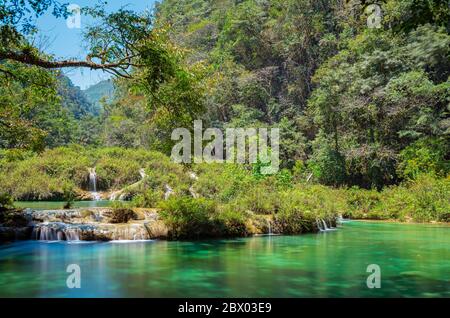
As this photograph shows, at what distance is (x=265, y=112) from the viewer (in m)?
36.3

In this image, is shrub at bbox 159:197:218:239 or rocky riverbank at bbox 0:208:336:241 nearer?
→ rocky riverbank at bbox 0:208:336:241

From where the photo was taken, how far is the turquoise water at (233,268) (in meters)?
6.82

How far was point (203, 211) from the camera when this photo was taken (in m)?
12.9

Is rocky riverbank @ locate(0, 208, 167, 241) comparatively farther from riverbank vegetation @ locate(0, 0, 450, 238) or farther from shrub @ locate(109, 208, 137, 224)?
riverbank vegetation @ locate(0, 0, 450, 238)

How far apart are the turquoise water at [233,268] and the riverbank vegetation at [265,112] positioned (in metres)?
2.31

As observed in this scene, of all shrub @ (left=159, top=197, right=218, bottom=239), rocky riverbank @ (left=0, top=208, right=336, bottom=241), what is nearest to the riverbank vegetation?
shrub @ (left=159, top=197, right=218, bottom=239)

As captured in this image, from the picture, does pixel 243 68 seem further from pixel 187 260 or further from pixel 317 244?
pixel 187 260

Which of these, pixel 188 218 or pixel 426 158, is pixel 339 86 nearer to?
pixel 426 158

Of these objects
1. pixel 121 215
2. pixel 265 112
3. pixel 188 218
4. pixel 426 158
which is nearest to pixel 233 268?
pixel 188 218

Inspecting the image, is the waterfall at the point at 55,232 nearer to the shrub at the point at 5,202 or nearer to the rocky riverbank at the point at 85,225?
the rocky riverbank at the point at 85,225

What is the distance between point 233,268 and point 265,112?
1127 inches

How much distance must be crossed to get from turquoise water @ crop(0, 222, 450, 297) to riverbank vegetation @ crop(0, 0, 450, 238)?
2.31 m

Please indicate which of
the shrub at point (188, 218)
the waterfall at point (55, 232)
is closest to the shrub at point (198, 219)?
the shrub at point (188, 218)

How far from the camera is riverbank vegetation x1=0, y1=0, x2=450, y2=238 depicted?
12.3 m
